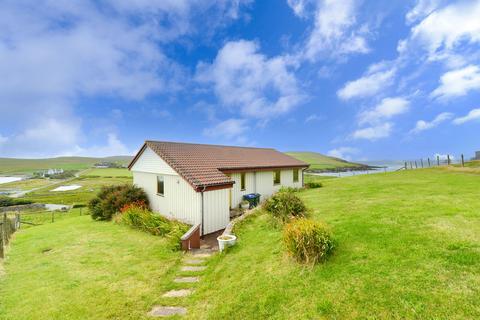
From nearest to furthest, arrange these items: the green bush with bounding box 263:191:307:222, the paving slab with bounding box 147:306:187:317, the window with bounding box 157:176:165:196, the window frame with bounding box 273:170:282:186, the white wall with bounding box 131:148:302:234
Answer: the paving slab with bounding box 147:306:187:317
the green bush with bounding box 263:191:307:222
the white wall with bounding box 131:148:302:234
the window with bounding box 157:176:165:196
the window frame with bounding box 273:170:282:186

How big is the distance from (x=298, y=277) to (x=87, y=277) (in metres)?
6.49

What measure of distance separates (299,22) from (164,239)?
26140mm

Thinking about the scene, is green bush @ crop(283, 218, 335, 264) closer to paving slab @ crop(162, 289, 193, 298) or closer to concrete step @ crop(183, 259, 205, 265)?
paving slab @ crop(162, 289, 193, 298)

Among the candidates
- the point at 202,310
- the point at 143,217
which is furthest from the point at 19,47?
the point at 202,310

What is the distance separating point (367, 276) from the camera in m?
4.66

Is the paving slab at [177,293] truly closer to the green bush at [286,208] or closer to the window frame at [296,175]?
the green bush at [286,208]

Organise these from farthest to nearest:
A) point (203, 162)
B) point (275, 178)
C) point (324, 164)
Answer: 1. point (324, 164)
2. point (275, 178)
3. point (203, 162)

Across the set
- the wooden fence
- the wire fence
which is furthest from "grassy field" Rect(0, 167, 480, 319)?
the wire fence

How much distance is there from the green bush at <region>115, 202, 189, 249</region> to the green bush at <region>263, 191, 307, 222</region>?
4.22 metres

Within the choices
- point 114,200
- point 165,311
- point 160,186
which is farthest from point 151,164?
point 165,311

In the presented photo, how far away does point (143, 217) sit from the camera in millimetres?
12266

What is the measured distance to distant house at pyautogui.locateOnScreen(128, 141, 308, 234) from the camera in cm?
1127

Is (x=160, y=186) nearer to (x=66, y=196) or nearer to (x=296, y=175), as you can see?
(x=296, y=175)

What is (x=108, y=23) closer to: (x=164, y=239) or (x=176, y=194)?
(x=176, y=194)
